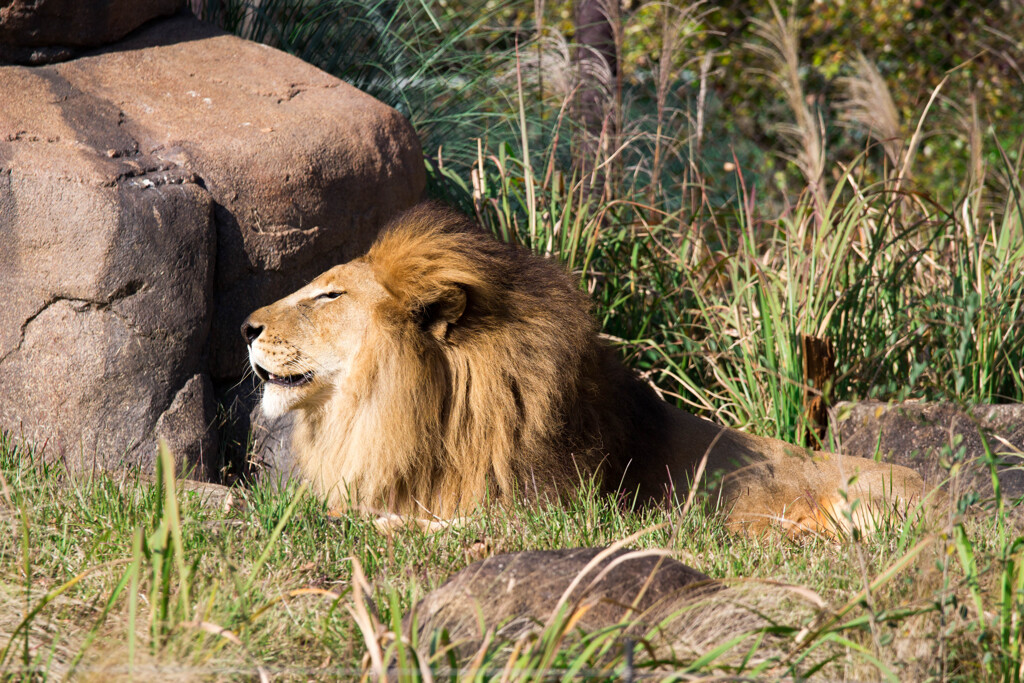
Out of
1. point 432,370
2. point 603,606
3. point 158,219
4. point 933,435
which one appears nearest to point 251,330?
point 432,370

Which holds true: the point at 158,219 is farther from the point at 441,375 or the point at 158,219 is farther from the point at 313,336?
the point at 441,375

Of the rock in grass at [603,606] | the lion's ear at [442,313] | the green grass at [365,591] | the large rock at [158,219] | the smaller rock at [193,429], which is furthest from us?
the smaller rock at [193,429]

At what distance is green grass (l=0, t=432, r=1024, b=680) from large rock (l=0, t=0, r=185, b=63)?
222 cm

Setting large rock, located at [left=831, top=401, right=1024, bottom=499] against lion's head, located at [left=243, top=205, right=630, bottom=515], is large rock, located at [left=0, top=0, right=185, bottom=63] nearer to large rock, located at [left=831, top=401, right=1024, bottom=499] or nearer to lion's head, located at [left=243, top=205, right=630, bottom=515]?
lion's head, located at [left=243, top=205, right=630, bottom=515]

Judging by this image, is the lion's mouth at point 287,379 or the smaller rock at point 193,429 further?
the smaller rock at point 193,429

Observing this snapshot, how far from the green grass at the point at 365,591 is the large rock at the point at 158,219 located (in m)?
0.82

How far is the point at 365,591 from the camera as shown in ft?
6.81

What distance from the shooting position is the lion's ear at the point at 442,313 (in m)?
3.25

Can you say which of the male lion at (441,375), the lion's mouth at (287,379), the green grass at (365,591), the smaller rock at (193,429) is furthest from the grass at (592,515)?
the smaller rock at (193,429)

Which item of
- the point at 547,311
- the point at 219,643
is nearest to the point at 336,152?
the point at 547,311

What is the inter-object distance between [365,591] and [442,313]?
4.49ft

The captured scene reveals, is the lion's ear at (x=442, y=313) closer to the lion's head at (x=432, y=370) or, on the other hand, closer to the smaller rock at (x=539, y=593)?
the lion's head at (x=432, y=370)

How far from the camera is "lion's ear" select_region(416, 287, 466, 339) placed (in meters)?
3.25

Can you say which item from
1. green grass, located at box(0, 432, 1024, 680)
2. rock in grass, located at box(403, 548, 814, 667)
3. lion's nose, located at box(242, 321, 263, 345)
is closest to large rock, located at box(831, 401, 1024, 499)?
green grass, located at box(0, 432, 1024, 680)
